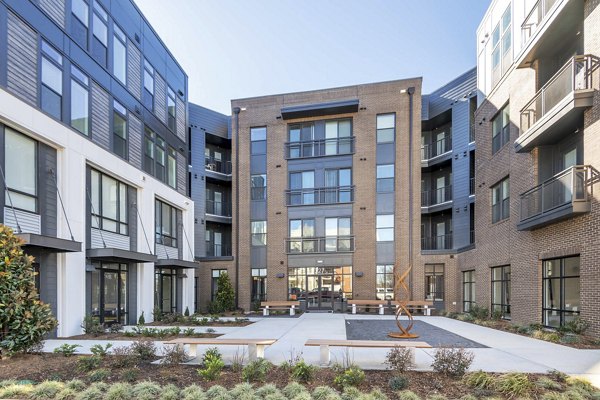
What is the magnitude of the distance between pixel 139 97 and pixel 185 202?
21.1 ft

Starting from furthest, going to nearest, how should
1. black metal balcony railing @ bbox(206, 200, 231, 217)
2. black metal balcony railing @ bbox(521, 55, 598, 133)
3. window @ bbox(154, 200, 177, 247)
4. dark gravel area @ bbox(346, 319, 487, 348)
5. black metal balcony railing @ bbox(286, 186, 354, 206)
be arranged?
black metal balcony railing @ bbox(206, 200, 231, 217) → black metal balcony railing @ bbox(286, 186, 354, 206) → window @ bbox(154, 200, 177, 247) → dark gravel area @ bbox(346, 319, 487, 348) → black metal balcony railing @ bbox(521, 55, 598, 133)

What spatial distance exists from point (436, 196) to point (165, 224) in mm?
16690

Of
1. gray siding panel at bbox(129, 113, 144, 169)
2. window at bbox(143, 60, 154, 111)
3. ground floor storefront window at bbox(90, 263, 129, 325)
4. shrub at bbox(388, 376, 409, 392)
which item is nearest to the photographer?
shrub at bbox(388, 376, 409, 392)

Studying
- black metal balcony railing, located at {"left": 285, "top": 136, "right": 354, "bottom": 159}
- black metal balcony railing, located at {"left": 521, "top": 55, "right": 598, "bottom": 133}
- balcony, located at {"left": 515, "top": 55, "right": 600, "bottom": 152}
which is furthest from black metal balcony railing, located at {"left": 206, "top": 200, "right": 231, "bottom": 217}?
black metal balcony railing, located at {"left": 521, "top": 55, "right": 598, "bottom": 133}

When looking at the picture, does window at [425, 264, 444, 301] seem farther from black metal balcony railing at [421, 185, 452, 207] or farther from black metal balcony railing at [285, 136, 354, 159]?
black metal balcony railing at [285, 136, 354, 159]

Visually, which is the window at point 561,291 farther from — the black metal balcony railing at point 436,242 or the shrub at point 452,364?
the black metal balcony railing at point 436,242

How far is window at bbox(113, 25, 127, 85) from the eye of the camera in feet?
51.0

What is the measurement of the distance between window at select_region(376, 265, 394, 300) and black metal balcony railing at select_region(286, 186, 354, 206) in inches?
180

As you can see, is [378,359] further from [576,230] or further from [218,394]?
[576,230]

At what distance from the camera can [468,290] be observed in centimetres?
2005

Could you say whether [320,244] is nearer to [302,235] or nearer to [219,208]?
[302,235]

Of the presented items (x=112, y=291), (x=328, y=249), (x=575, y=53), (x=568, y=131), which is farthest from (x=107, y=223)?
(x=575, y=53)

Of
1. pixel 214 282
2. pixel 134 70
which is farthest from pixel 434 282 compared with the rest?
pixel 134 70

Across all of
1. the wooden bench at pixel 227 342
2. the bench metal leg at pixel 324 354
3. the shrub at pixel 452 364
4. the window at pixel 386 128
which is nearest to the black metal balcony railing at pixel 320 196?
the window at pixel 386 128
